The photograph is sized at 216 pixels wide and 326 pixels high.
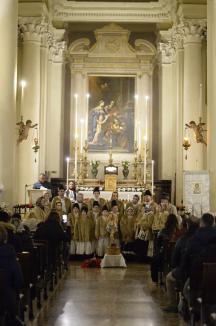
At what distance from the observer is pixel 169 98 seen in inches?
998

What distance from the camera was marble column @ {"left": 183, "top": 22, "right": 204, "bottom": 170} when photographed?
72.0ft

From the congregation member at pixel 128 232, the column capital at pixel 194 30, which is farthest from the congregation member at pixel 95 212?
the column capital at pixel 194 30

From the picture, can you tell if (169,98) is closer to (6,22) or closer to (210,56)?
(210,56)

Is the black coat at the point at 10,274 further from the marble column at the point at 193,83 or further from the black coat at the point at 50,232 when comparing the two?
the marble column at the point at 193,83

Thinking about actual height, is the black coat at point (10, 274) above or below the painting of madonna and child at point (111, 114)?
below

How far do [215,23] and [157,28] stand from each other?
11.9 metres

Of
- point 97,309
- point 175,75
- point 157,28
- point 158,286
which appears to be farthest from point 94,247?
point 157,28

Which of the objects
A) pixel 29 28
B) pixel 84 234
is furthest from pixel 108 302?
pixel 29 28

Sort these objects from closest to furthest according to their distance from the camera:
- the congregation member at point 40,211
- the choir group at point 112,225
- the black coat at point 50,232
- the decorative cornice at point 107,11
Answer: the black coat at point 50,232
the congregation member at point 40,211
the choir group at point 112,225
the decorative cornice at point 107,11

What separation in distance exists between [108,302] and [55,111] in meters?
16.3

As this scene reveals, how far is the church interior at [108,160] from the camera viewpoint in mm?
8938

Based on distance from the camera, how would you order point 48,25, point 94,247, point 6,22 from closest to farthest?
point 6,22 → point 94,247 → point 48,25

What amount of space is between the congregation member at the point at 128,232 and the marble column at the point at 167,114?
883 centimetres

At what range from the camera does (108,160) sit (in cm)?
2591
